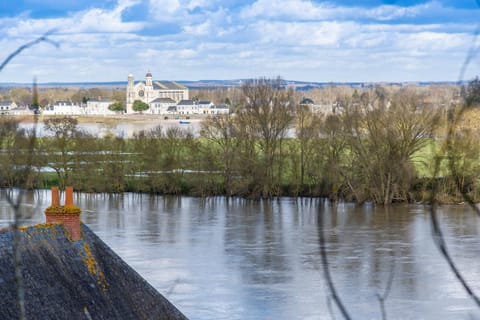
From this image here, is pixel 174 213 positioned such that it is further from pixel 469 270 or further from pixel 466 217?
pixel 469 270

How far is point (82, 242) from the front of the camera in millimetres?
13594

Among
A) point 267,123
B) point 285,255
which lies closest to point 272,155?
point 267,123

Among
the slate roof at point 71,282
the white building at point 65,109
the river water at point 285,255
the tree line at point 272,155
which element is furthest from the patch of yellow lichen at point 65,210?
the white building at point 65,109

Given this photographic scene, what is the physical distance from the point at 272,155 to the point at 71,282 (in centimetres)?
3592

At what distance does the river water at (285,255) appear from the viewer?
71.6ft

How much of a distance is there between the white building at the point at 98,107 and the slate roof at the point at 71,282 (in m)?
163

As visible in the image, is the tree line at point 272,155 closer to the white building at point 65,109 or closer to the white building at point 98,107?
the white building at point 65,109

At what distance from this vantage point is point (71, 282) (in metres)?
12.8

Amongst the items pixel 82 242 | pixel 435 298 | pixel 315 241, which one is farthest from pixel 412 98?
pixel 82 242

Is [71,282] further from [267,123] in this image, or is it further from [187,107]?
[187,107]

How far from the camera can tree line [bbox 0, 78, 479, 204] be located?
4356cm

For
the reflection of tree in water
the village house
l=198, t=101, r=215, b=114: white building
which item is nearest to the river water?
the reflection of tree in water

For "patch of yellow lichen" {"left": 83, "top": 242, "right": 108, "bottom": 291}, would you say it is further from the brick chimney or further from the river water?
the river water

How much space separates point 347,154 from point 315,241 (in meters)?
16.4
